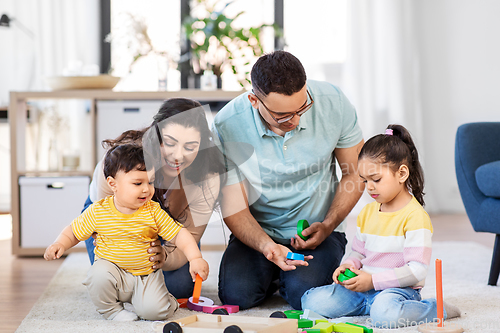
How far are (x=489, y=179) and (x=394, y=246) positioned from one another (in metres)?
0.56

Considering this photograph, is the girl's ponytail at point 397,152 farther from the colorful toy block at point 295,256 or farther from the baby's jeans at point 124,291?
the baby's jeans at point 124,291

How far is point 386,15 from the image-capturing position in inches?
129

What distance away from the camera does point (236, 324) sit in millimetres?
1068

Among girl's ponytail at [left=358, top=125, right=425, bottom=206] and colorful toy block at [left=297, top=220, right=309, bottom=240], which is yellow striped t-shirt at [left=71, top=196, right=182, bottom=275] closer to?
colorful toy block at [left=297, top=220, right=309, bottom=240]

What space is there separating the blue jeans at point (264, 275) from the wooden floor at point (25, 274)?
1.88ft

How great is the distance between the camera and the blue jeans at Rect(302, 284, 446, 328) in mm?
1187

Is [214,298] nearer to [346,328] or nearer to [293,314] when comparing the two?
[293,314]

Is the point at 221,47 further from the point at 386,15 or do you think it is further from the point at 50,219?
the point at 50,219

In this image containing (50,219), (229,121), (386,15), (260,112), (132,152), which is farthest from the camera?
(386,15)

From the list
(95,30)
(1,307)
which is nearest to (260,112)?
(1,307)

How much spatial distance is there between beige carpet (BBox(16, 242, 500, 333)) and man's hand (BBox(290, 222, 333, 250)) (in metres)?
0.19

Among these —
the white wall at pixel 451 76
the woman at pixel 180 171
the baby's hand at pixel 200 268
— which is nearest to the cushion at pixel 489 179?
the woman at pixel 180 171

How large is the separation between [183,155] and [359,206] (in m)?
2.22

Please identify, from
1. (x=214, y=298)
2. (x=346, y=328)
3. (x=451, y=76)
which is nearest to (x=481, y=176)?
(x=346, y=328)
